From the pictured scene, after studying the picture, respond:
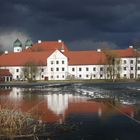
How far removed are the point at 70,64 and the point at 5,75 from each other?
19.8 meters

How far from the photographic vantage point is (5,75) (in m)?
111

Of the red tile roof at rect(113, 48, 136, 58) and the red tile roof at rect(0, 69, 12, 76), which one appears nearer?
the red tile roof at rect(0, 69, 12, 76)

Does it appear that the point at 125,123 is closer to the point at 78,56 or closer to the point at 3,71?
the point at 3,71

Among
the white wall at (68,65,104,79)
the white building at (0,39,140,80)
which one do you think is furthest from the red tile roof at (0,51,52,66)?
the white wall at (68,65,104,79)

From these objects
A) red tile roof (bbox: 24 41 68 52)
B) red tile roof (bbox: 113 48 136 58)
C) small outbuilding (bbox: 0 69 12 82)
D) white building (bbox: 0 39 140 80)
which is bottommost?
small outbuilding (bbox: 0 69 12 82)

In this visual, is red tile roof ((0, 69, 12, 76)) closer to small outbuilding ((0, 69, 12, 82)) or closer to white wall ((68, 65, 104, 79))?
small outbuilding ((0, 69, 12, 82))

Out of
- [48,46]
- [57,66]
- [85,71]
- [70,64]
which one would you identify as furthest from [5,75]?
[48,46]

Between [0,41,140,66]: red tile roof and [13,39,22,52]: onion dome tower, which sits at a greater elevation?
[13,39,22,52]: onion dome tower

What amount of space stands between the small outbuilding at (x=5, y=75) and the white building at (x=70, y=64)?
3.27 metres

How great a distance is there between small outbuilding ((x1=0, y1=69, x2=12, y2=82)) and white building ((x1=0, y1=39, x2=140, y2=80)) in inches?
129

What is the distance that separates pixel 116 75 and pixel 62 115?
85.4 metres

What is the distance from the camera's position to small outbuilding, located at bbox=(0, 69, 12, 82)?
10873 centimetres

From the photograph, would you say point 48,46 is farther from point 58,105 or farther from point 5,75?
point 58,105

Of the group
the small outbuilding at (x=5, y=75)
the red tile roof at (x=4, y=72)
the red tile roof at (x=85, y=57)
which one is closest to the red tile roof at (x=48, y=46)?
the red tile roof at (x=85, y=57)
